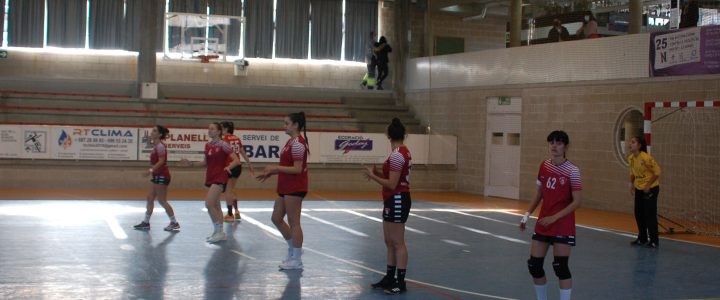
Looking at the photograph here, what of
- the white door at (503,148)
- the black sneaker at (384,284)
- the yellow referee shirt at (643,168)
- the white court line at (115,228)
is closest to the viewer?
the black sneaker at (384,284)

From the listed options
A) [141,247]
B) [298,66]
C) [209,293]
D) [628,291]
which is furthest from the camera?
[298,66]

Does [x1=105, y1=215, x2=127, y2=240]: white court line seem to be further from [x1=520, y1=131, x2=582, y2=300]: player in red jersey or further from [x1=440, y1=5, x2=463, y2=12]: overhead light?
[x1=440, y1=5, x2=463, y2=12]: overhead light

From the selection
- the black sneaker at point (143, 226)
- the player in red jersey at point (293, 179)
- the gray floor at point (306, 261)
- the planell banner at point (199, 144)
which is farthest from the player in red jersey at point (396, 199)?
the planell banner at point (199, 144)

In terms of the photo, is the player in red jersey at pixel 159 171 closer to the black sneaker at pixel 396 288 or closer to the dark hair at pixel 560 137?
the black sneaker at pixel 396 288

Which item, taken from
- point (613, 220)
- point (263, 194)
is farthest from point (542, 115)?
point (263, 194)

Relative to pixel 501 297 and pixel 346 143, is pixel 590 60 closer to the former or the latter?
pixel 346 143

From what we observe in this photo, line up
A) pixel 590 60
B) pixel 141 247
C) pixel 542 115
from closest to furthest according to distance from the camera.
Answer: pixel 141 247, pixel 590 60, pixel 542 115

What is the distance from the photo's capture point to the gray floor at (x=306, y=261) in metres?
8.90

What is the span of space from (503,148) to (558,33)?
3449 millimetres

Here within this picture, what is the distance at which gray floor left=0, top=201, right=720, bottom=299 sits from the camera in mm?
8898

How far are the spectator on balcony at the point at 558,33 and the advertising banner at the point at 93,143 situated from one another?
36.3 feet

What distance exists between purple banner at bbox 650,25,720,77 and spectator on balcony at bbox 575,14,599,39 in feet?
8.47

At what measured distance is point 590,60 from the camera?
20.0 m

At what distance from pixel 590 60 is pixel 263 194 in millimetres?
8677
